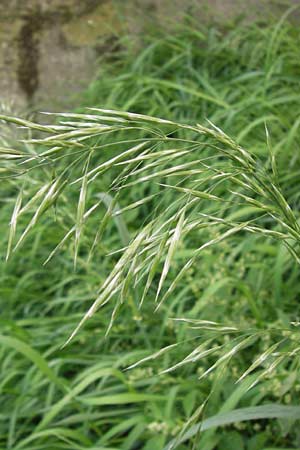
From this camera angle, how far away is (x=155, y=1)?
353 centimetres

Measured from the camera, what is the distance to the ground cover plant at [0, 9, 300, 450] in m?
0.98

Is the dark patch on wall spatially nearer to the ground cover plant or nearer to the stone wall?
the stone wall

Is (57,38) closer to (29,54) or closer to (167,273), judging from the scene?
(29,54)

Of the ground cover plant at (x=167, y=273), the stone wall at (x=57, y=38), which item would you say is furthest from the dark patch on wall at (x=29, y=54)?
the ground cover plant at (x=167, y=273)

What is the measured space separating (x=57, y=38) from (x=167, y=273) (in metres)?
2.39

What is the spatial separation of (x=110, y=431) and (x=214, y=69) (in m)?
1.81

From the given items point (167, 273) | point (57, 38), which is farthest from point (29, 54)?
point (167, 273)

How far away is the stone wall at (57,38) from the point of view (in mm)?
3529

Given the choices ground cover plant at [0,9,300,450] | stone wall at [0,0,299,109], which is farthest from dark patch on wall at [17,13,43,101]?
ground cover plant at [0,9,300,450]

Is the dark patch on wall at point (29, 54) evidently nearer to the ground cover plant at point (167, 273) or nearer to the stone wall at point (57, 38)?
the stone wall at point (57, 38)

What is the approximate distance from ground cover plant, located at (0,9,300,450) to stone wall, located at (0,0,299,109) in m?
0.29

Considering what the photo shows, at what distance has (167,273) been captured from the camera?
1.38 m

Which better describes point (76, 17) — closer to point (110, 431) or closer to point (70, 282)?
point (70, 282)

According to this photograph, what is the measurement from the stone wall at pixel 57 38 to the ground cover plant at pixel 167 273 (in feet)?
0.94
